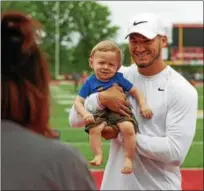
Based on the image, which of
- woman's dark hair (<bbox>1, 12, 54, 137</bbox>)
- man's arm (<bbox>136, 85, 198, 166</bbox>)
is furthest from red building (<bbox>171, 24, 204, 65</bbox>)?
woman's dark hair (<bbox>1, 12, 54, 137</bbox>)

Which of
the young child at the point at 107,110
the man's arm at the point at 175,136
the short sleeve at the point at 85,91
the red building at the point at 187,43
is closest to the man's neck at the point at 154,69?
the young child at the point at 107,110

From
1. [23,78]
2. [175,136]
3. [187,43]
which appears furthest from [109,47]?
[187,43]

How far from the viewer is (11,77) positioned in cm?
191

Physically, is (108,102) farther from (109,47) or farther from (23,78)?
(23,78)

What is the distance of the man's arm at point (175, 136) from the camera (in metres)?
3.35

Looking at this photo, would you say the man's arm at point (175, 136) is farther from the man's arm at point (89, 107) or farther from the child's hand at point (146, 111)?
the man's arm at point (89, 107)

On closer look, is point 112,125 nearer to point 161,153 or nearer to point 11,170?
point 161,153

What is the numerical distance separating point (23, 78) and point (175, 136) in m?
1.59

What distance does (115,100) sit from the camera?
351 cm

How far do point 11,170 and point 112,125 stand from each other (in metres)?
1.69

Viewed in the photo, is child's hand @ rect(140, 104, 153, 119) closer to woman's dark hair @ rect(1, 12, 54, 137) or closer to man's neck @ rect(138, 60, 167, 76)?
man's neck @ rect(138, 60, 167, 76)

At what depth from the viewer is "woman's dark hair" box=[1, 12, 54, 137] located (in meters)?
1.91

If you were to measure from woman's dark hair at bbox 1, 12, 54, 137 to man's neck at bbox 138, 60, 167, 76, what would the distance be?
1596 millimetres

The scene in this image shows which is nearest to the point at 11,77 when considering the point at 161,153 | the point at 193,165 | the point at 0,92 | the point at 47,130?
the point at 0,92
